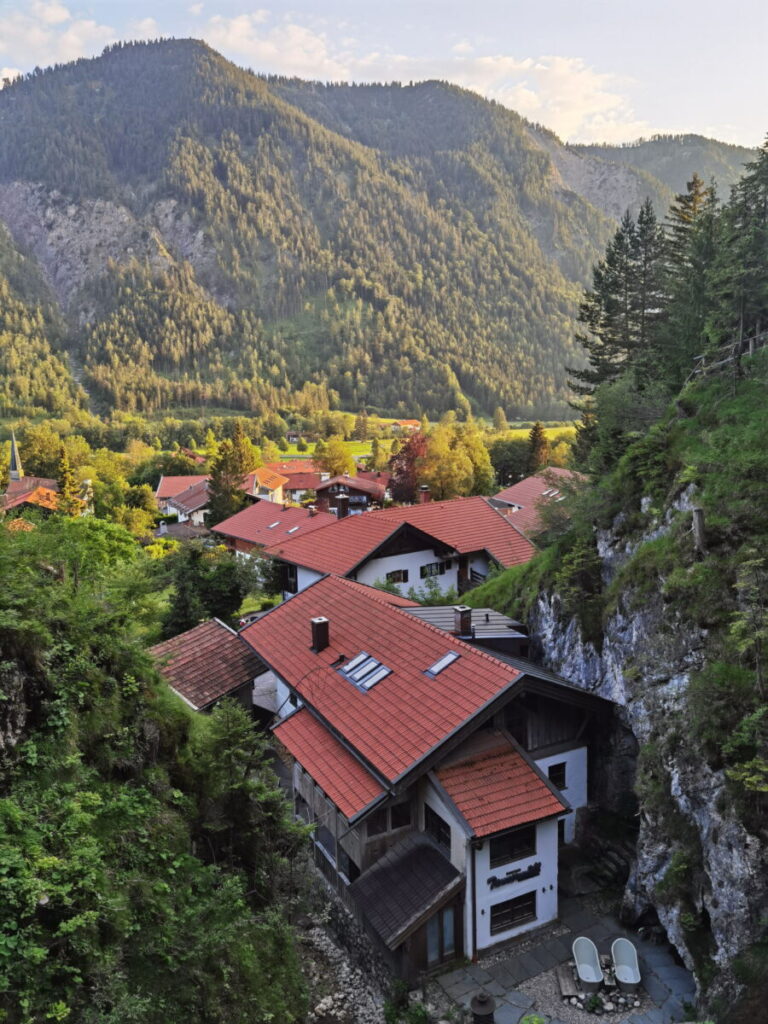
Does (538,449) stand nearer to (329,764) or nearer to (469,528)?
(469,528)

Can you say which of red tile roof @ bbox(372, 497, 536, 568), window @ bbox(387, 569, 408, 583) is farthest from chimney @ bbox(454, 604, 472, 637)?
red tile roof @ bbox(372, 497, 536, 568)

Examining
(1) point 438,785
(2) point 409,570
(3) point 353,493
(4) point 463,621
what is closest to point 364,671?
(4) point 463,621

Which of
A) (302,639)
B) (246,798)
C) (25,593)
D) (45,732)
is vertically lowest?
(302,639)

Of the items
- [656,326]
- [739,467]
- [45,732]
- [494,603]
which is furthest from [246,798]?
[656,326]

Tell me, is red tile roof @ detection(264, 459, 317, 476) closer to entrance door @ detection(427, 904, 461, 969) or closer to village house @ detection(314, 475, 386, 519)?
village house @ detection(314, 475, 386, 519)

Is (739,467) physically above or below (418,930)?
above

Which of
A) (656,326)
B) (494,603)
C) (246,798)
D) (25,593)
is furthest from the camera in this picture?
(656,326)

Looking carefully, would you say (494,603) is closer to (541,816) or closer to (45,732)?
(541,816)

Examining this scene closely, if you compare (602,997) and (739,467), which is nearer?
(602,997)

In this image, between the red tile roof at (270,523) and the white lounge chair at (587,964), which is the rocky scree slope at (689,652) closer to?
the white lounge chair at (587,964)
